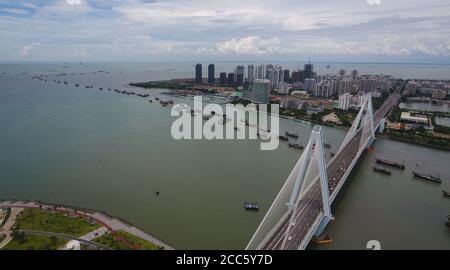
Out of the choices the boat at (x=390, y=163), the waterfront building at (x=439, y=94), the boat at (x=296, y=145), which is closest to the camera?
the boat at (x=390, y=163)

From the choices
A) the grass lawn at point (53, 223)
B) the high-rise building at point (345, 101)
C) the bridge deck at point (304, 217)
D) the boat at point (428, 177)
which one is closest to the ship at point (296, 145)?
the bridge deck at point (304, 217)

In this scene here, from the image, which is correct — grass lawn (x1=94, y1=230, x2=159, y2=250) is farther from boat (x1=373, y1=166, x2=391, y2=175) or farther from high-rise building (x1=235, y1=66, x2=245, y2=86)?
high-rise building (x1=235, y1=66, x2=245, y2=86)

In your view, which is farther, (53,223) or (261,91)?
(261,91)


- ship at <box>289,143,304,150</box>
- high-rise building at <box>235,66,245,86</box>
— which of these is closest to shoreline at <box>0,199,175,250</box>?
ship at <box>289,143,304,150</box>

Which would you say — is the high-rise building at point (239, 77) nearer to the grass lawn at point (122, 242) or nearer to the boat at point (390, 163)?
the boat at point (390, 163)

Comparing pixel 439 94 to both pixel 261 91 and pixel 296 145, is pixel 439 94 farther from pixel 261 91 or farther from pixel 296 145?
pixel 296 145

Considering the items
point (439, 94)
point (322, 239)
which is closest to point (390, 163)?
point (322, 239)

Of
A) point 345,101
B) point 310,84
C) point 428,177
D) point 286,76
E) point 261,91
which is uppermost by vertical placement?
point 286,76
